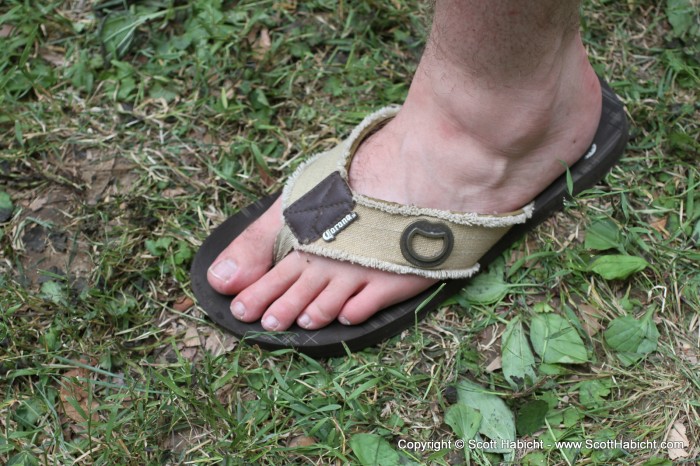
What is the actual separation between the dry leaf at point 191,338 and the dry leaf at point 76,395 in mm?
221

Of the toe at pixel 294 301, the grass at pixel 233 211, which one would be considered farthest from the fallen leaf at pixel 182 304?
the toe at pixel 294 301

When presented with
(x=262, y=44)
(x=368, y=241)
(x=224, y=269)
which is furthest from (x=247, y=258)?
(x=262, y=44)

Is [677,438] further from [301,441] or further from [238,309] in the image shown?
[238,309]

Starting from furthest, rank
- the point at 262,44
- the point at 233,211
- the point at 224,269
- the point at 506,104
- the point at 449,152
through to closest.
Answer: the point at 262,44 < the point at 233,211 < the point at 224,269 < the point at 449,152 < the point at 506,104

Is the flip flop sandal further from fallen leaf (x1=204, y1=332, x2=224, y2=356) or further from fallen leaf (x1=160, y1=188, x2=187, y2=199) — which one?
fallen leaf (x1=160, y1=188, x2=187, y2=199)

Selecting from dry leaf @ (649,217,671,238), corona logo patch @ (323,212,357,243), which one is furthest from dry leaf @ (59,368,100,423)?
dry leaf @ (649,217,671,238)

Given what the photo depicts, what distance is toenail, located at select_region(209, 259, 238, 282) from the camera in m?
1.56

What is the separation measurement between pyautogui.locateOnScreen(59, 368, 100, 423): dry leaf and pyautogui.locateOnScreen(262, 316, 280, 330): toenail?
39cm

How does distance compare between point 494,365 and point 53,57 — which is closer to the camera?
point 494,365

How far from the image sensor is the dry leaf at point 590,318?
1530 mm

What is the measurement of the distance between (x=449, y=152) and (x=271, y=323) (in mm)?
521

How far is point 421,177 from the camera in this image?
4.93 ft

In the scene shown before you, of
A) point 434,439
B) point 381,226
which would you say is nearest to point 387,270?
point 381,226

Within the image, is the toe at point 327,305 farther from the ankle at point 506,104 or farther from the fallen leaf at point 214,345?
the ankle at point 506,104
